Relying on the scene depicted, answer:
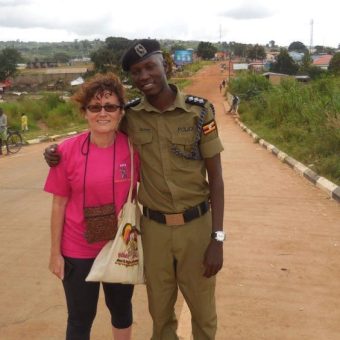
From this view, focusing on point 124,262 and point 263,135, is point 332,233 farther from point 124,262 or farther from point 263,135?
point 263,135

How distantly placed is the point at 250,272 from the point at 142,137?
8.22ft

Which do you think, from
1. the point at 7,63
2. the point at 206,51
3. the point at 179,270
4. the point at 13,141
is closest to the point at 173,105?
the point at 179,270

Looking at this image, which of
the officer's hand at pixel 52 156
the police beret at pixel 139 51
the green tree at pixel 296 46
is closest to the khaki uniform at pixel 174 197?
the police beret at pixel 139 51

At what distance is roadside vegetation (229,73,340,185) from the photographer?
1019cm

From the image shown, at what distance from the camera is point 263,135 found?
56.0 ft

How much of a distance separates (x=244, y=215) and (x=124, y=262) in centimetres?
420

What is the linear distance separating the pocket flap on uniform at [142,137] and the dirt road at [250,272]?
61.2 inches

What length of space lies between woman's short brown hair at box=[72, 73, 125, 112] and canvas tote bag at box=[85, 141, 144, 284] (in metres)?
0.28

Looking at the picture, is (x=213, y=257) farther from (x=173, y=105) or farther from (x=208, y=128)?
(x=173, y=105)

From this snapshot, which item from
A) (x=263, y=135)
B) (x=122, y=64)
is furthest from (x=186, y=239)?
(x=263, y=135)

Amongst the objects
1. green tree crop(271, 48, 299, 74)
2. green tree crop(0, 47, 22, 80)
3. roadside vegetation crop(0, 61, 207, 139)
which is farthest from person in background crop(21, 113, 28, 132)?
green tree crop(271, 48, 299, 74)

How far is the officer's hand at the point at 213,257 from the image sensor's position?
2.47 m

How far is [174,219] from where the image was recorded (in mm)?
2473

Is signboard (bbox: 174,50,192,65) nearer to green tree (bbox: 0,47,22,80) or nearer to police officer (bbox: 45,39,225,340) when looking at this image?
green tree (bbox: 0,47,22,80)
